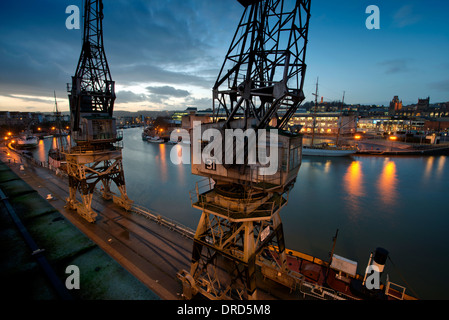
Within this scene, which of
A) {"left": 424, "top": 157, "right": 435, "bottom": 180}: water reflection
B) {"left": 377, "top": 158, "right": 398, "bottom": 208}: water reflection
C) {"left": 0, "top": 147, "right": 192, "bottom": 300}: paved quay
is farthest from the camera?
{"left": 424, "top": 157, "right": 435, "bottom": 180}: water reflection

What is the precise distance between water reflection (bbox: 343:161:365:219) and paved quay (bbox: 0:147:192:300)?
68.5 feet

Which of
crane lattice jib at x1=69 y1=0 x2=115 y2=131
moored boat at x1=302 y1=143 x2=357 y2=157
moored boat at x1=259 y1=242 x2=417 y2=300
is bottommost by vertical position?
moored boat at x1=259 y1=242 x2=417 y2=300

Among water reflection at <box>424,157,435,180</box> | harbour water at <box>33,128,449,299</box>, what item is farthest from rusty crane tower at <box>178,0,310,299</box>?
water reflection at <box>424,157,435,180</box>

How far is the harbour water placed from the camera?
15133 mm

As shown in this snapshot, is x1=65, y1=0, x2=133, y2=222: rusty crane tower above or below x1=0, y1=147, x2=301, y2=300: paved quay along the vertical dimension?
above

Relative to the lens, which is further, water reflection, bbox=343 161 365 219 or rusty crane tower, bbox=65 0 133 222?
water reflection, bbox=343 161 365 219

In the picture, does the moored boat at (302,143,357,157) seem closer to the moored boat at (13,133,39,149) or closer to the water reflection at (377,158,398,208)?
the water reflection at (377,158,398,208)

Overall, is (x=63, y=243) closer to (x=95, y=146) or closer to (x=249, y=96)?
(x=249, y=96)

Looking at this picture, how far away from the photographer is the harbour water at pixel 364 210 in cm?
1513

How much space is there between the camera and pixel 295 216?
71.3 feet

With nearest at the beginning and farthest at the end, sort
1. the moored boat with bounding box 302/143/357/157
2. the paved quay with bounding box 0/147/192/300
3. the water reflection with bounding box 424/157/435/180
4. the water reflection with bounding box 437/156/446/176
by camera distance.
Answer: the paved quay with bounding box 0/147/192/300 → the water reflection with bounding box 424/157/435/180 → the water reflection with bounding box 437/156/446/176 → the moored boat with bounding box 302/143/357/157

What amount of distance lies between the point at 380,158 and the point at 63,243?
6725 cm

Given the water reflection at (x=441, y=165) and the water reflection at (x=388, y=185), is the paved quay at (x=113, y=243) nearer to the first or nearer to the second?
the water reflection at (x=388, y=185)

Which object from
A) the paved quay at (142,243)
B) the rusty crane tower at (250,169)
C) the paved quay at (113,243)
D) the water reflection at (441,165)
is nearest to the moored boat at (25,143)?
the paved quay at (113,243)
